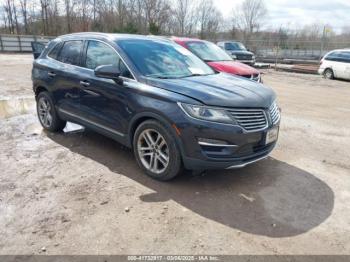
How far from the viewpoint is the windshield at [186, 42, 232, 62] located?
967 cm

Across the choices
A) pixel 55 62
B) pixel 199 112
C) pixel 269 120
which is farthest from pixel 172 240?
pixel 55 62

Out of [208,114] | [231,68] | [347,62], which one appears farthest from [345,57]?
[208,114]

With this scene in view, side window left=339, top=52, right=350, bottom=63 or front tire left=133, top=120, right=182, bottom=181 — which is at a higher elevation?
side window left=339, top=52, right=350, bottom=63

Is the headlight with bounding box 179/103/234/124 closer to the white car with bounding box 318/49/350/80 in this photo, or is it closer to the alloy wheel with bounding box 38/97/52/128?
the alloy wheel with bounding box 38/97/52/128

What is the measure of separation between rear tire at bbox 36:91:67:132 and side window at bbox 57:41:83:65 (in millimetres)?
764

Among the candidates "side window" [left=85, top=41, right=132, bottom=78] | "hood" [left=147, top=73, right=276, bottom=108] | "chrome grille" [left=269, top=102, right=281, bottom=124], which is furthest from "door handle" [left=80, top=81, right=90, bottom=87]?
"chrome grille" [left=269, top=102, right=281, bottom=124]

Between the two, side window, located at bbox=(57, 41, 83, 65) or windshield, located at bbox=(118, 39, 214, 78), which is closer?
windshield, located at bbox=(118, 39, 214, 78)

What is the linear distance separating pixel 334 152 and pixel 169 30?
147ft

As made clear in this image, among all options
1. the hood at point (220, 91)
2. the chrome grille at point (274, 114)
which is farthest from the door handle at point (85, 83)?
the chrome grille at point (274, 114)

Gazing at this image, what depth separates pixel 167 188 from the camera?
163 inches

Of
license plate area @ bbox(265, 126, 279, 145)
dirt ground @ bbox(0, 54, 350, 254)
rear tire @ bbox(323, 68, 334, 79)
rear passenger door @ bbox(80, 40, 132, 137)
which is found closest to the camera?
dirt ground @ bbox(0, 54, 350, 254)

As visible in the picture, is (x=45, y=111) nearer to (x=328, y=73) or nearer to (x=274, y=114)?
(x=274, y=114)

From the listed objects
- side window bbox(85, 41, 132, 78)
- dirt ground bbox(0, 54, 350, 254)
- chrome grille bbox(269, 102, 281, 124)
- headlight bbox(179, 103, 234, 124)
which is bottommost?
Result: dirt ground bbox(0, 54, 350, 254)

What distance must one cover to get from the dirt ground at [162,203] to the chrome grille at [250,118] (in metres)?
0.79
